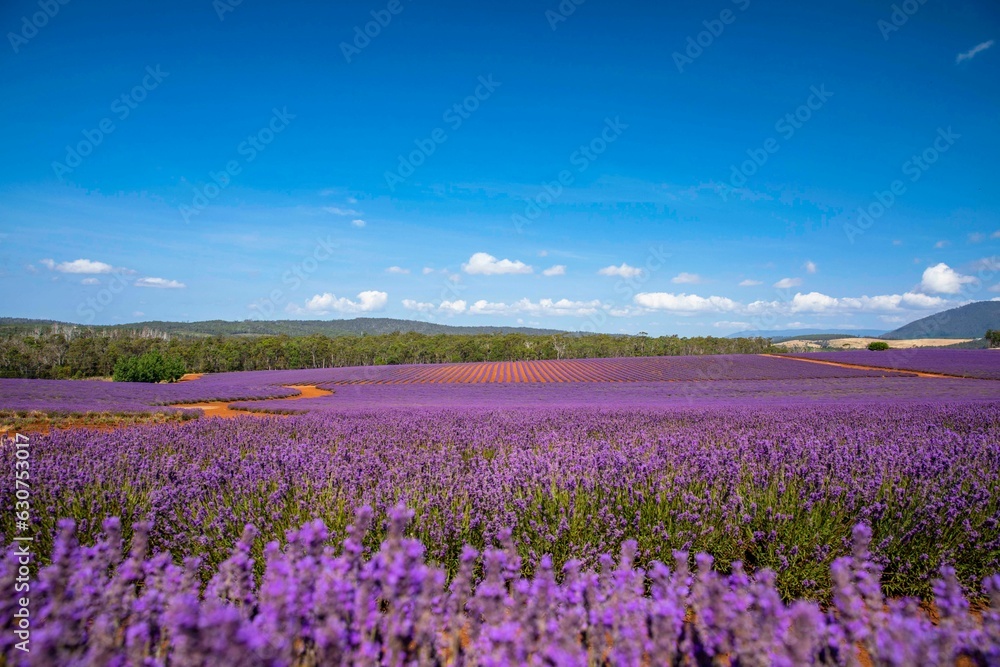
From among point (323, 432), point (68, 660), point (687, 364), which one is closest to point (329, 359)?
point (687, 364)

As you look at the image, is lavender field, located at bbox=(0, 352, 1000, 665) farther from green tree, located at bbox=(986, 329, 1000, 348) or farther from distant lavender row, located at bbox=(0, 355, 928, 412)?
green tree, located at bbox=(986, 329, 1000, 348)

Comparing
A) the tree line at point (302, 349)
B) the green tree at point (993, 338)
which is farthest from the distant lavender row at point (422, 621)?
the green tree at point (993, 338)

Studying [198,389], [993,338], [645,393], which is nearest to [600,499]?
[645,393]

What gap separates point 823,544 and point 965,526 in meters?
0.87

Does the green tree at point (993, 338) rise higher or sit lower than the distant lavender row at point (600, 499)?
higher

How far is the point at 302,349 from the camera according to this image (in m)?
83.0

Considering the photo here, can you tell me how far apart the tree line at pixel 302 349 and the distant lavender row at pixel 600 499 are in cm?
7387

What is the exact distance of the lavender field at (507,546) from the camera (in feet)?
4.04

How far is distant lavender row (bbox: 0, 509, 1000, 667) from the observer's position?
1057mm

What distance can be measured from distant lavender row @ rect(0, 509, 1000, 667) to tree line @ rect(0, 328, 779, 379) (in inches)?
3014

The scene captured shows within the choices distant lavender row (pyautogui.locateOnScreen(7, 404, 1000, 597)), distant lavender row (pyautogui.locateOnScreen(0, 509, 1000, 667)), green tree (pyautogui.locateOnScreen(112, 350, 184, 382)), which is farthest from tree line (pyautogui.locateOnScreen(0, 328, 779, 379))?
distant lavender row (pyautogui.locateOnScreen(0, 509, 1000, 667))

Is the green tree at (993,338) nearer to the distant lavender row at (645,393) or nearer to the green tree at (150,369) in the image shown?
the distant lavender row at (645,393)

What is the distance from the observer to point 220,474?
3650 millimetres

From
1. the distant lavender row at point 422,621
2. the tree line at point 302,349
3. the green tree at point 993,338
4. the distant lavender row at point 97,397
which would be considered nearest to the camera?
the distant lavender row at point 422,621
